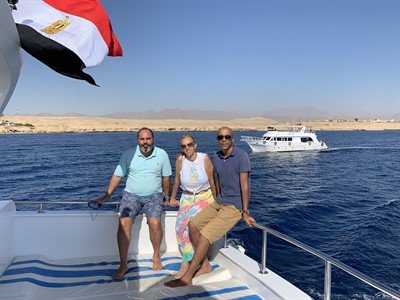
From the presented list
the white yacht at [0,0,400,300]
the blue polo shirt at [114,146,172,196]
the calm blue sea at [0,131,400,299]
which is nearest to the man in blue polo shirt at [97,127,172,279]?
the blue polo shirt at [114,146,172,196]

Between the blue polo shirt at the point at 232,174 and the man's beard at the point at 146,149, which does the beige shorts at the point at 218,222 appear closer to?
the blue polo shirt at the point at 232,174

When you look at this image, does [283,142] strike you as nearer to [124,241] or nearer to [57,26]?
[124,241]

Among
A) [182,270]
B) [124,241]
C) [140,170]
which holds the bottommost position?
[182,270]

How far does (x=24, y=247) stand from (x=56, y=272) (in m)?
0.70

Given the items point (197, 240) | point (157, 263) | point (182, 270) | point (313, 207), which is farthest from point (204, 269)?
point (313, 207)

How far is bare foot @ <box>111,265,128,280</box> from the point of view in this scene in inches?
176

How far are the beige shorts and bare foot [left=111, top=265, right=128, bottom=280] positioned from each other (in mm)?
1116

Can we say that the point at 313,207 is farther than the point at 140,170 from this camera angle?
Yes

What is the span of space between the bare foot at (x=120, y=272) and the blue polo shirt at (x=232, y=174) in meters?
1.56

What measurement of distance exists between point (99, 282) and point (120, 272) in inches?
11.2

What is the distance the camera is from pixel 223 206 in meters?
4.42

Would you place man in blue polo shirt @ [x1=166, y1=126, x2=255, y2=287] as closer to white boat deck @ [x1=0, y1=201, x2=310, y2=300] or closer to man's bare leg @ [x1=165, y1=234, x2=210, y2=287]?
man's bare leg @ [x1=165, y1=234, x2=210, y2=287]

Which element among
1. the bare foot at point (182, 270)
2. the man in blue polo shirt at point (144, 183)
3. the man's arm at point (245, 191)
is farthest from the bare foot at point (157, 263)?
the man's arm at point (245, 191)

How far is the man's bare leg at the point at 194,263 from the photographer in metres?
4.28
